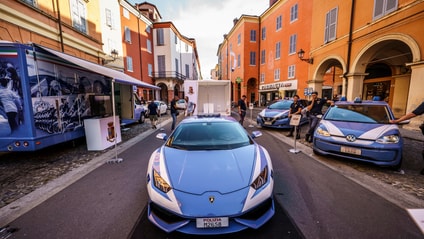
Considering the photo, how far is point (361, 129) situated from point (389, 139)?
505 millimetres

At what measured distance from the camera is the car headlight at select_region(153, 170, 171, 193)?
1982mm

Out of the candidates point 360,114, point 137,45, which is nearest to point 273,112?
point 360,114

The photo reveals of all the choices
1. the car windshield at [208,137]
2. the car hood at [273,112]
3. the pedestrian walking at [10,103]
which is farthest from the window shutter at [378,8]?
the pedestrian walking at [10,103]

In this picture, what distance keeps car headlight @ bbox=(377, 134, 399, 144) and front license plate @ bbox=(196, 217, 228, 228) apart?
4120 millimetres

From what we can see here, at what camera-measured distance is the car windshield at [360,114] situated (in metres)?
4.36

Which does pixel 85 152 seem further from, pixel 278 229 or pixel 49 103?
pixel 278 229

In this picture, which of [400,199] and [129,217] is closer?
[129,217]

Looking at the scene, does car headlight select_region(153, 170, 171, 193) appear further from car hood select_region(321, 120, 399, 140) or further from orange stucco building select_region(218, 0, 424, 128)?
orange stucco building select_region(218, 0, 424, 128)

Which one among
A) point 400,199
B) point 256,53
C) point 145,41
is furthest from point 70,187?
point 256,53

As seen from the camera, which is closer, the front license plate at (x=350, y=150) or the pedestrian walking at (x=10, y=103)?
the front license plate at (x=350, y=150)

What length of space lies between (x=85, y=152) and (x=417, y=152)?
10415mm

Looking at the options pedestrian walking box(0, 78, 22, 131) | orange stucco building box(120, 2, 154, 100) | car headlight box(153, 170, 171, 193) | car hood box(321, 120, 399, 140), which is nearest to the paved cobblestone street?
car hood box(321, 120, 399, 140)

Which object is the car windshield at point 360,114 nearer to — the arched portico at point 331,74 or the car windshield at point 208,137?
the car windshield at point 208,137

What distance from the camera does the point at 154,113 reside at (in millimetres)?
9516
